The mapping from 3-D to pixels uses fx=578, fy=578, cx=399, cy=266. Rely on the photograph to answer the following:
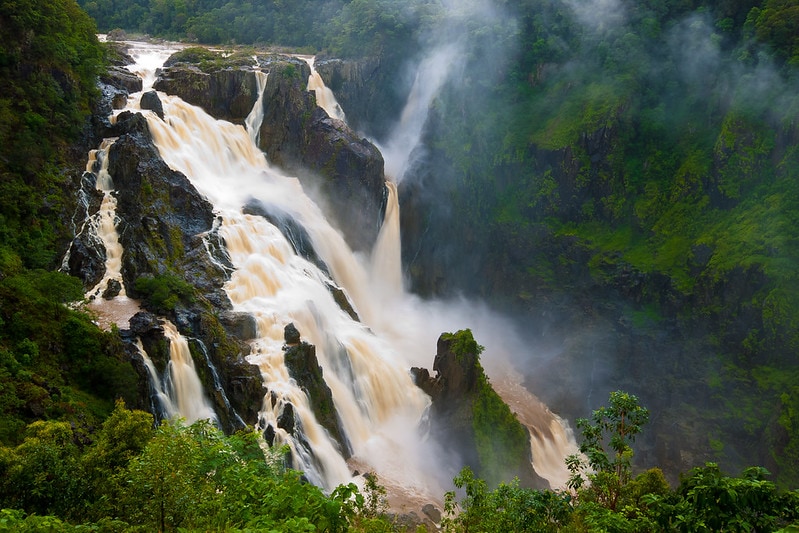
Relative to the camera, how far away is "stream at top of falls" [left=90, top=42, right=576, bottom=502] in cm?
2525

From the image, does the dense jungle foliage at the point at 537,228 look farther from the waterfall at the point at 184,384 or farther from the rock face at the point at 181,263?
the rock face at the point at 181,263

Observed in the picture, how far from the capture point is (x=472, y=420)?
28.1m

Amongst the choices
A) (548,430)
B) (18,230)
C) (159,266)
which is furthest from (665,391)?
(18,230)

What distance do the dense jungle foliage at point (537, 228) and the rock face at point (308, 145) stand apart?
5959 mm

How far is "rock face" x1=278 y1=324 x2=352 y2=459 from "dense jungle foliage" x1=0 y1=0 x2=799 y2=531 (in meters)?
6.16

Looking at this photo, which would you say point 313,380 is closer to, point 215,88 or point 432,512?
point 432,512

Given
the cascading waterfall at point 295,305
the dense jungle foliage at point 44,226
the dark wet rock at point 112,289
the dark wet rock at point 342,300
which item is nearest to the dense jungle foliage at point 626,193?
the cascading waterfall at point 295,305

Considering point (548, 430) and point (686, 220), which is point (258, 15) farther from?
point (548, 430)

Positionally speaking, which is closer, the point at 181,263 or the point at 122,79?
the point at 181,263

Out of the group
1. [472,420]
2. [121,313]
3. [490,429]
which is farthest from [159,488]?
[490,429]

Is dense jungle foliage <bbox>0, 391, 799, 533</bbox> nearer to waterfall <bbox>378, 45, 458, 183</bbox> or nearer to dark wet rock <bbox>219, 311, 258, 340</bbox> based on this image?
dark wet rock <bbox>219, 311, 258, 340</bbox>

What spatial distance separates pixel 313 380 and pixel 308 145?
21.5 metres

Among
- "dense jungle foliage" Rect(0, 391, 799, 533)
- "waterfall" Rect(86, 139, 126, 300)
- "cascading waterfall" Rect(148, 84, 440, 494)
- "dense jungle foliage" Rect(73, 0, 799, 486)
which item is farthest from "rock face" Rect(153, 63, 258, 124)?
"dense jungle foliage" Rect(0, 391, 799, 533)

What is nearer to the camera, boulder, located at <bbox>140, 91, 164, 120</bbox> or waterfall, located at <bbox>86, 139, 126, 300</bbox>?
waterfall, located at <bbox>86, 139, 126, 300</bbox>
